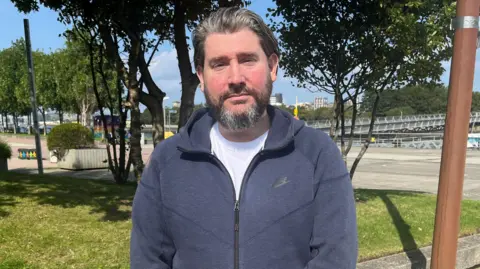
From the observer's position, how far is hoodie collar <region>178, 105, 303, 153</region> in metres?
1.58

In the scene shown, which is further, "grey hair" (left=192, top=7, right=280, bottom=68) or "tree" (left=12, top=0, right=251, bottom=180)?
"tree" (left=12, top=0, right=251, bottom=180)

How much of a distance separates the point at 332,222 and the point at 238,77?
0.62m

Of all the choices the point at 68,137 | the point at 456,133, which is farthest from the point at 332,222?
the point at 68,137

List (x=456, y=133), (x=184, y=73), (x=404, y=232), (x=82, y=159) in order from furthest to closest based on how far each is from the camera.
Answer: (x=82, y=159)
(x=184, y=73)
(x=404, y=232)
(x=456, y=133)

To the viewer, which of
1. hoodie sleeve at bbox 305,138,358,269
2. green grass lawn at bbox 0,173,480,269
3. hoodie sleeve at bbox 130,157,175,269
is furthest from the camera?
green grass lawn at bbox 0,173,480,269

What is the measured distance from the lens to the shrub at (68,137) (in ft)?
48.7

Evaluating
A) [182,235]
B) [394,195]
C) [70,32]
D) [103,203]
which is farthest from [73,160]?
[182,235]

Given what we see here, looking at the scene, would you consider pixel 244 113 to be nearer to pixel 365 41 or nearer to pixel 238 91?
pixel 238 91

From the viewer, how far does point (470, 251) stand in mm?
4484

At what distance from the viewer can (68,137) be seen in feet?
48.9

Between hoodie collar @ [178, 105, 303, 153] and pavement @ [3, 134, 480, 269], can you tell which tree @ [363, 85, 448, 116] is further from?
hoodie collar @ [178, 105, 303, 153]

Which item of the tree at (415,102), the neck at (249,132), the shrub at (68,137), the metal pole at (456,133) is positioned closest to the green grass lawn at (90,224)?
the metal pole at (456,133)

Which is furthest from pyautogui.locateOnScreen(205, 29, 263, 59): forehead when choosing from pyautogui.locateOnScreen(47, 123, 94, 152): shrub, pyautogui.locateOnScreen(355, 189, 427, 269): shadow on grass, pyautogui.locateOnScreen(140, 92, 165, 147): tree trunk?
pyautogui.locateOnScreen(47, 123, 94, 152): shrub

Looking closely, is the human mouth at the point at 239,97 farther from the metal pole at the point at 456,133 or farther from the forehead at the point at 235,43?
the metal pole at the point at 456,133
